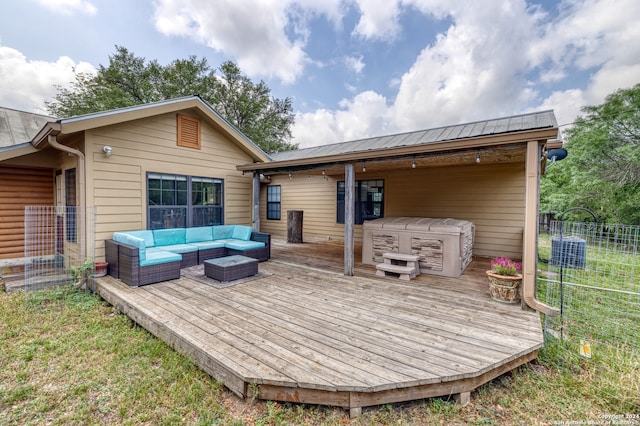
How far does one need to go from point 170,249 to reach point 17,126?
18.6 ft

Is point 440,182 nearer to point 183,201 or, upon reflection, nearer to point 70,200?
point 183,201

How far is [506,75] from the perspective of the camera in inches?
358

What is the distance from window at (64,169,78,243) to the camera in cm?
509

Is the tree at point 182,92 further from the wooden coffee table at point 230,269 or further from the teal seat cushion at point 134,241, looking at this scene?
the wooden coffee table at point 230,269

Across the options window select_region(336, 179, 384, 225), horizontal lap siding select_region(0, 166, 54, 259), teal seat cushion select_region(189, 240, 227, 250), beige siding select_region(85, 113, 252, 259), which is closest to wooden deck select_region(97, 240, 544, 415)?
teal seat cushion select_region(189, 240, 227, 250)

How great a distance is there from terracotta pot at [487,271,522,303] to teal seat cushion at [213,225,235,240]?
17.3ft

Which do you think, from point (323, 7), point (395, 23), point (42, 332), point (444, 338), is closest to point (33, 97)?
point (323, 7)

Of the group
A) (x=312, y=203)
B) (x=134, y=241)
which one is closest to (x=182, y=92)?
(x=312, y=203)

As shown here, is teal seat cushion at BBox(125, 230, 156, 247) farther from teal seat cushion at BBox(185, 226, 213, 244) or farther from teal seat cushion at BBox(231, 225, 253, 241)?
teal seat cushion at BBox(231, 225, 253, 241)

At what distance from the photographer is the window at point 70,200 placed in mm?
5086

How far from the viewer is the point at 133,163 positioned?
5035mm

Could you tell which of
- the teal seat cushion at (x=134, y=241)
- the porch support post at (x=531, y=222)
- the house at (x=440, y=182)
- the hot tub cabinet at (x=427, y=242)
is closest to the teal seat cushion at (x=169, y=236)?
the teal seat cushion at (x=134, y=241)

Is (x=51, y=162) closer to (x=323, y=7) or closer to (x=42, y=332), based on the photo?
(x=42, y=332)

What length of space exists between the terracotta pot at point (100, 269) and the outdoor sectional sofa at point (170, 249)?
0.31 ft
